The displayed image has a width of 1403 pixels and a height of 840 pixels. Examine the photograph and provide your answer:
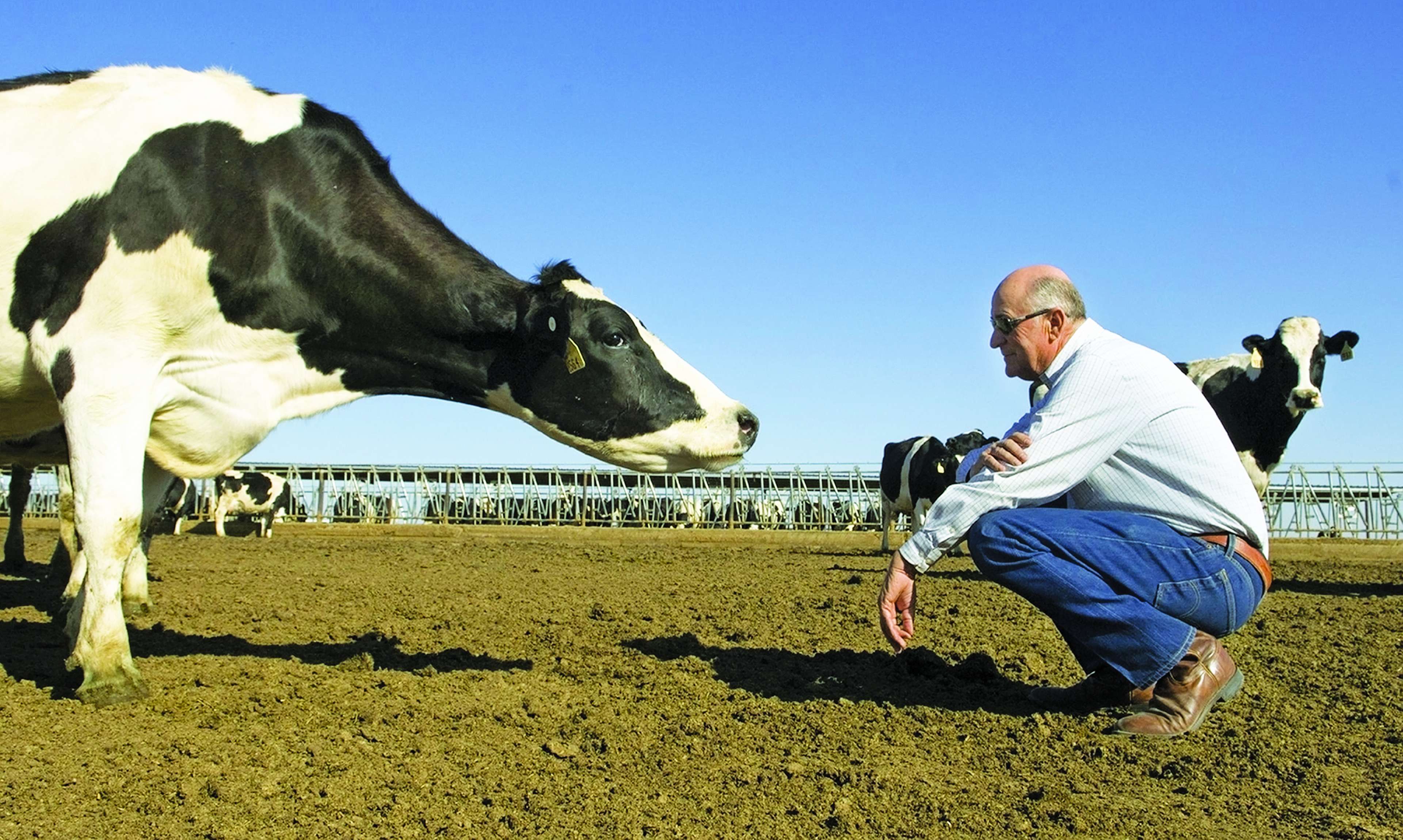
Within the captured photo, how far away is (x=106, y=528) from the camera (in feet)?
16.3

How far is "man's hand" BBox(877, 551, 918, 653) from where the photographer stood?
13.9ft

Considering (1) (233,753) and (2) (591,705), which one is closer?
(1) (233,753)

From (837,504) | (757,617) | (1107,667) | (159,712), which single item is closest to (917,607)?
(757,617)

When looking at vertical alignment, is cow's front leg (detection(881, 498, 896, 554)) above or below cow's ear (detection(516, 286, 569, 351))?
below

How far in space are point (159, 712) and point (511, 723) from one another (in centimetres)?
137

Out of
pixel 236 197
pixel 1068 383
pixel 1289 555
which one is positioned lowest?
pixel 1289 555

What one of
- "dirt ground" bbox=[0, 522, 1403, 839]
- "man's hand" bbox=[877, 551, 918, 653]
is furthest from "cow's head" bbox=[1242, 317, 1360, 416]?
"man's hand" bbox=[877, 551, 918, 653]

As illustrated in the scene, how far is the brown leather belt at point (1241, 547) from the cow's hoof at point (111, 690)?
418 centimetres

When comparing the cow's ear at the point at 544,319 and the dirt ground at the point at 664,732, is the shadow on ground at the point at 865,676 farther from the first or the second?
the cow's ear at the point at 544,319

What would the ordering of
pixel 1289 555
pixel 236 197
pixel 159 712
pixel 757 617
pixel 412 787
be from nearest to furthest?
pixel 412 787, pixel 159 712, pixel 236 197, pixel 757 617, pixel 1289 555

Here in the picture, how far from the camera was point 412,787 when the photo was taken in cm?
364

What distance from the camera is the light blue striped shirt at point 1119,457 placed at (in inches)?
167

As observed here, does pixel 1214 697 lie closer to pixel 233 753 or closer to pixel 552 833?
pixel 552 833

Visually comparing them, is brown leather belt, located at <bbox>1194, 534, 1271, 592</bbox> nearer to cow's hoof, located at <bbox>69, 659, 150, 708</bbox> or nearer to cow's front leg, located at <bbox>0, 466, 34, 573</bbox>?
cow's hoof, located at <bbox>69, 659, 150, 708</bbox>
